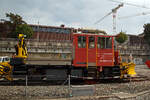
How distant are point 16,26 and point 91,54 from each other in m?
30.0

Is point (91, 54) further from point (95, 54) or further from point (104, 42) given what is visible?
point (104, 42)

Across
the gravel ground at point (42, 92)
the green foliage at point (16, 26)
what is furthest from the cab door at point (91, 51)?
the green foliage at point (16, 26)

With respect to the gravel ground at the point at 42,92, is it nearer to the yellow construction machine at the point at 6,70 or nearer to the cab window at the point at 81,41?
the yellow construction machine at the point at 6,70

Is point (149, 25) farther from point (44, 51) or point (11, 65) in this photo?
point (11, 65)

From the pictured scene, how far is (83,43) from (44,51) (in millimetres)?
17766

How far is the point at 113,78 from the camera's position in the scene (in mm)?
10586

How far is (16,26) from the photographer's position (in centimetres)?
3284

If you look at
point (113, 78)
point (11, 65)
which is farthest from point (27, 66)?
point (113, 78)

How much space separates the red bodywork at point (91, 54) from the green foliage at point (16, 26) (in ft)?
87.0

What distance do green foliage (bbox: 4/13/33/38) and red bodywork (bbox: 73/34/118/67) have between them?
26513mm

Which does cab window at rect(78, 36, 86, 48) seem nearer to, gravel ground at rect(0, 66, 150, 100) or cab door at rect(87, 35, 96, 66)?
cab door at rect(87, 35, 96, 66)

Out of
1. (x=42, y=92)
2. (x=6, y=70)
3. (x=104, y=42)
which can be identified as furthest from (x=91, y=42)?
(x=6, y=70)

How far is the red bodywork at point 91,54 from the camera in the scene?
372 inches

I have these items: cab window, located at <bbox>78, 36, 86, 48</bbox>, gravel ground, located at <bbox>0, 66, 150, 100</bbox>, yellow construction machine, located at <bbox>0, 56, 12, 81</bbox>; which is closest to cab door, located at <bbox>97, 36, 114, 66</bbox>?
cab window, located at <bbox>78, 36, 86, 48</bbox>
